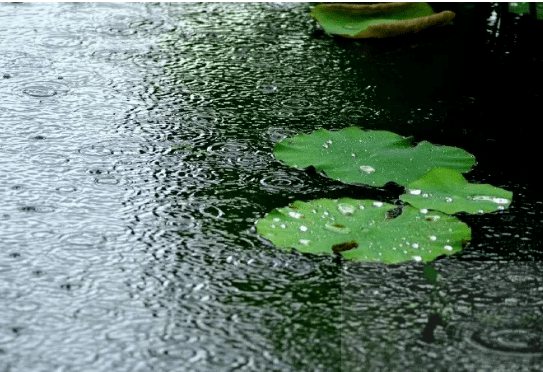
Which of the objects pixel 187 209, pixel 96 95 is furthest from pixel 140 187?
pixel 96 95

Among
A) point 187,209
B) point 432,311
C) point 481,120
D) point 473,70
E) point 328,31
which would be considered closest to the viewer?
point 432,311

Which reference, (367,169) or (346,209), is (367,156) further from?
(346,209)

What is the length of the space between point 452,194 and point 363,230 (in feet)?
0.96

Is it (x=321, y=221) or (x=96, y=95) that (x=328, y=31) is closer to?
(x=96, y=95)

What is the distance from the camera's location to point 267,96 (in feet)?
8.23

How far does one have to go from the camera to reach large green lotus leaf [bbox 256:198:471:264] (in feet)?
5.58

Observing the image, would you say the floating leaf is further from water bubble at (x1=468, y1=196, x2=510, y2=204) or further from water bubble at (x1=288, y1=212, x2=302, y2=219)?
water bubble at (x1=288, y1=212, x2=302, y2=219)

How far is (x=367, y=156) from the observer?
6.90ft

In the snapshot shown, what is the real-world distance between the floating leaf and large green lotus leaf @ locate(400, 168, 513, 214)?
109cm

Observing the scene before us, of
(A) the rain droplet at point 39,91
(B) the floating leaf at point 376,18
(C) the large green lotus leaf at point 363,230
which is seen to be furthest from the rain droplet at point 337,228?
(B) the floating leaf at point 376,18

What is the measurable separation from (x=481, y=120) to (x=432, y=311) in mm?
1019

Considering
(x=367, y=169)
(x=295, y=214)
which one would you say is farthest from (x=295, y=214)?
(x=367, y=169)

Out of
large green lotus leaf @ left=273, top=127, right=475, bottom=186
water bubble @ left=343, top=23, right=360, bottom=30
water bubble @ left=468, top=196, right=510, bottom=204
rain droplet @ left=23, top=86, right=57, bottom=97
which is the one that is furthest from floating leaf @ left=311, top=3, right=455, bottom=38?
water bubble @ left=468, top=196, right=510, bottom=204

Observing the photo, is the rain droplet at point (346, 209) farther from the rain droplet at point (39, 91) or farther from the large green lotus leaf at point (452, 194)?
the rain droplet at point (39, 91)
